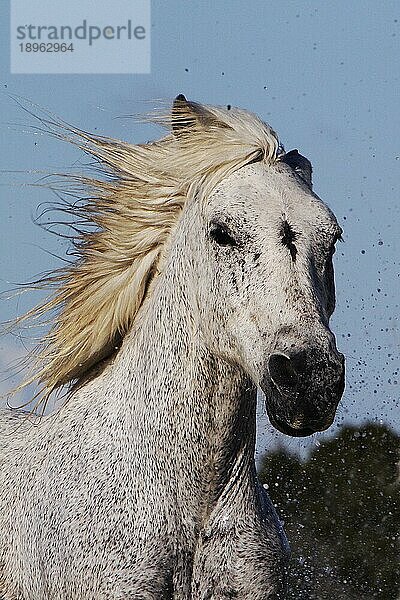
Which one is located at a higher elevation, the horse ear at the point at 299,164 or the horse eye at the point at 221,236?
the horse ear at the point at 299,164

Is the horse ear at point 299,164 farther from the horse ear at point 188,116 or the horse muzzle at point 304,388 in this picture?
the horse muzzle at point 304,388

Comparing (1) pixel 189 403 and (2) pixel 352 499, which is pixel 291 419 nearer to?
(1) pixel 189 403

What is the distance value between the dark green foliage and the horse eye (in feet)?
17.4

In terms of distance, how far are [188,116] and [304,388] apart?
1341mm

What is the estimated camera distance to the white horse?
3850 millimetres

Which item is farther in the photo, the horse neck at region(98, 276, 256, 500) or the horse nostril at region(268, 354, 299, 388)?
the horse neck at region(98, 276, 256, 500)

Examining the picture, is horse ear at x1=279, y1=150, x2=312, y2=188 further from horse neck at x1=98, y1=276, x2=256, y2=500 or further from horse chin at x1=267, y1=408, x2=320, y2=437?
horse chin at x1=267, y1=408, x2=320, y2=437

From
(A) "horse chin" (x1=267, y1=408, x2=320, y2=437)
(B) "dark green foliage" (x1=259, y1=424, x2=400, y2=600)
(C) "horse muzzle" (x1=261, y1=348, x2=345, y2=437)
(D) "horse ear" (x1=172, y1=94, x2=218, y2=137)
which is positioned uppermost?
(D) "horse ear" (x1=172, y1=94, x2=218, y2=137)

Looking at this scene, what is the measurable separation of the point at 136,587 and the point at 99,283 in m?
1.23

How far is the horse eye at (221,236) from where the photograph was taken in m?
4.00

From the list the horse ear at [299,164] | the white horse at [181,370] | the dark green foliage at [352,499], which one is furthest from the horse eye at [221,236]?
the dark green foliage at [352,499]

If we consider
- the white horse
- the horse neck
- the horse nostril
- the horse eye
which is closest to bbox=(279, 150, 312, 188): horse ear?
the white horse

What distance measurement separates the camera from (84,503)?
171 inches

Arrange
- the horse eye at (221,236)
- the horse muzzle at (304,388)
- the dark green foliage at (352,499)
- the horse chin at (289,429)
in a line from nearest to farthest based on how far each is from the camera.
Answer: the horse muzzle at (304,388)
the horse chin at (289,429)
the horse eye at (221,236)
the dark green foliage at (352,499)
